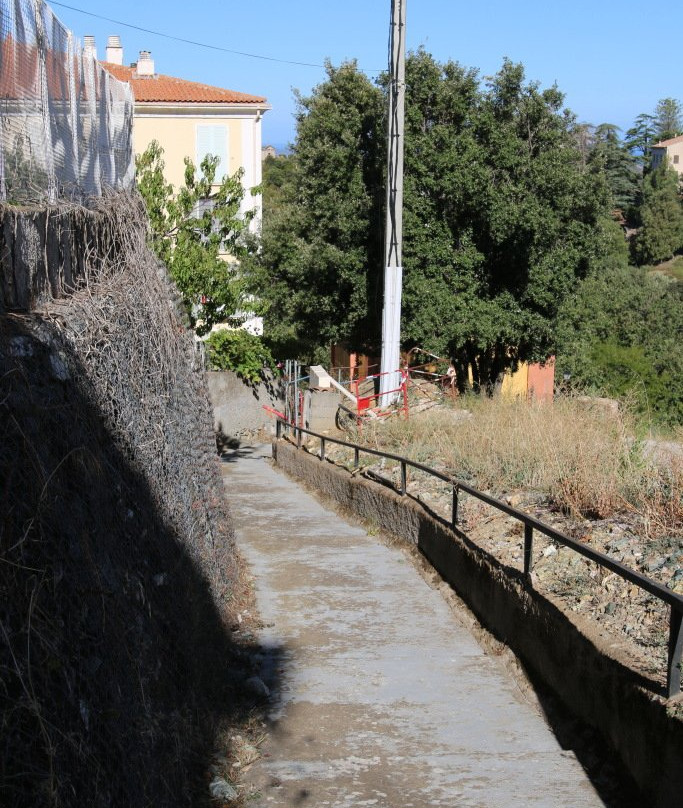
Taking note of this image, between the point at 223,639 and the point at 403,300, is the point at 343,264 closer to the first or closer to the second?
the point at 403,300

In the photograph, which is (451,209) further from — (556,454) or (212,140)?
(212,140)

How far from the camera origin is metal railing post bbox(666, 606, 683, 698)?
14.0ft

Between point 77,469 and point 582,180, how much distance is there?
2186cm

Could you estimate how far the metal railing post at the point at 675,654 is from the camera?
4.27 m

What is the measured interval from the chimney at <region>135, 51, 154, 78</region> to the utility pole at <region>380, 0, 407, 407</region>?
72.3 ft

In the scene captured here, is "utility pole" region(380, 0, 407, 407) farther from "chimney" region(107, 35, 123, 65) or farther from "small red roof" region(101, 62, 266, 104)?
"chimney" region(107, 35, 123, 65)

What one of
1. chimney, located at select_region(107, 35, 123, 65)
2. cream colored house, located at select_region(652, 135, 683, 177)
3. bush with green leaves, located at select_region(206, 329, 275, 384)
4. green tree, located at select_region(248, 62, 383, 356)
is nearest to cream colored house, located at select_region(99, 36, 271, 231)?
chimney, located at select_region(107, 35, 123, 65)

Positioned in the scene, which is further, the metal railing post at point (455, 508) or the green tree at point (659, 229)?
the green tree at point (659, 229)

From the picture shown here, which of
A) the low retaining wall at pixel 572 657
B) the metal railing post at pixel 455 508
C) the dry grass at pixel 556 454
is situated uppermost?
the dry grass at pixel 556 454

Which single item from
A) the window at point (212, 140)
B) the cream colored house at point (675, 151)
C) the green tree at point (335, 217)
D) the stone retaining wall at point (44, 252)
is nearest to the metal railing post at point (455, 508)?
→ the stone retaining wall at point (44, 252)

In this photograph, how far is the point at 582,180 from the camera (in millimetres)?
23859

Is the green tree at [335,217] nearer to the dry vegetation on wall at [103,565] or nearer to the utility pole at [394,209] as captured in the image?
the utility pole at [394,209]

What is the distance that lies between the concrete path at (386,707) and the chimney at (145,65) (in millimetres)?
34547

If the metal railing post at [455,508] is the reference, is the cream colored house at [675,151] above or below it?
above
